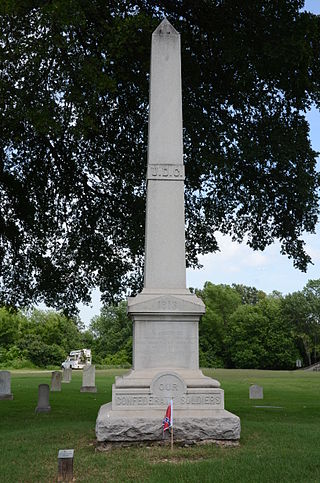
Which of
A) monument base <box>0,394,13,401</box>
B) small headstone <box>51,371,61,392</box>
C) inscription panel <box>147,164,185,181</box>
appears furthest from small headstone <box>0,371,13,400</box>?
inscription panel <box>147,164,185,181</box>

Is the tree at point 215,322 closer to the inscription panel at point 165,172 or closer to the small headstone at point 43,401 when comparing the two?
the small headstone at point 43,401

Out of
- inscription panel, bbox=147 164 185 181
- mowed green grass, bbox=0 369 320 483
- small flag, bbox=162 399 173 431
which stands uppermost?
inscription panel, bbox=147 164 185 181

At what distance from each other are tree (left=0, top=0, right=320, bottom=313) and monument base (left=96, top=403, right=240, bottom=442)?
18.5 feet

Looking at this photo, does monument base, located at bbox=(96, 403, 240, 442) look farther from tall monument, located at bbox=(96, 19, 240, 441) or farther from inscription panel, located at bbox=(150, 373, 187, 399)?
inscription panel, located at bbox=(150, 373, 187, 399)

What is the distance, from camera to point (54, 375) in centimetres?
2144

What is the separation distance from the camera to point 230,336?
205 ft

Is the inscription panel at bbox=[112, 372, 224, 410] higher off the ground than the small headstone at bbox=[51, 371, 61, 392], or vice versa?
the inscription panel at bbox=[112, 372, 224, 410]

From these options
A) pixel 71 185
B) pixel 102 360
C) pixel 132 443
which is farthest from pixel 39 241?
pixel 102 360

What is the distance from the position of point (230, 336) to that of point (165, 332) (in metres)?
56.1

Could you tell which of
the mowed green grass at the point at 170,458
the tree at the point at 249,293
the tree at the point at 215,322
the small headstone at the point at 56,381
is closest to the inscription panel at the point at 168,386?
the mowed green grass at the point at 170,458

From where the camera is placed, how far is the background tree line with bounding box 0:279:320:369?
190 ft

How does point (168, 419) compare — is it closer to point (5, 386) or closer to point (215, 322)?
point (5, 386)

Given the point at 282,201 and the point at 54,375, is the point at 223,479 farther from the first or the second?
the point at 54,375

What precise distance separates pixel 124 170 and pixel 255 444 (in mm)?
8847
